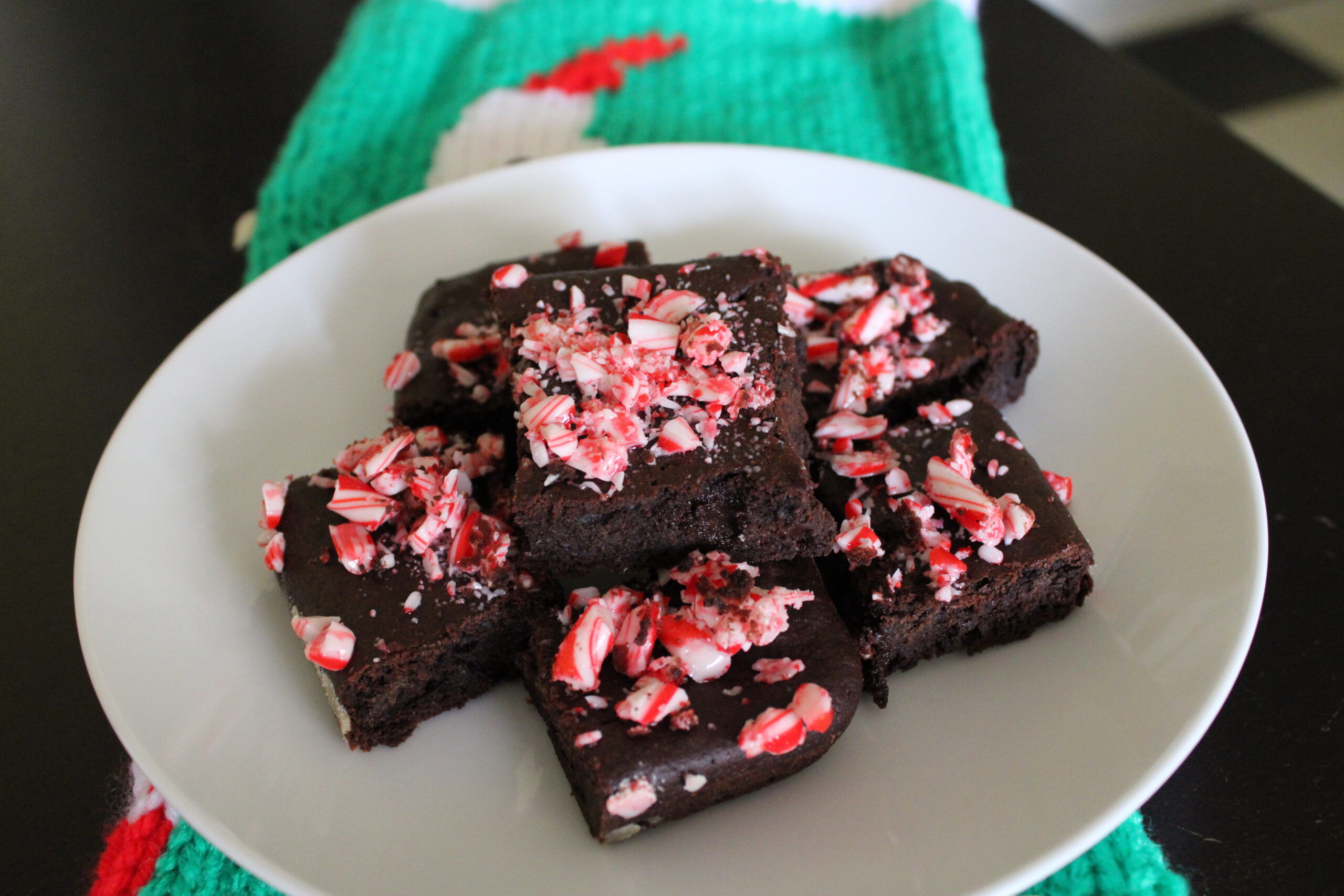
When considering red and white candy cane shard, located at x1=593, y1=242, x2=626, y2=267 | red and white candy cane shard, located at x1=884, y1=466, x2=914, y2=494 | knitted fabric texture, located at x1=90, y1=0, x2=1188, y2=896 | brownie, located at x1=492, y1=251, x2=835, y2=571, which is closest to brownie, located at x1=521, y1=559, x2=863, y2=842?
brownie, located at x1=492, y1=251, x2=835, y2=571

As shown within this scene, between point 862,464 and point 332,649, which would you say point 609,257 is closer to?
point 862,464

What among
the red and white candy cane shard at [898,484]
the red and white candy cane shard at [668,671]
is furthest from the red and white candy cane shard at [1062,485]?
the red and white candy cane shard at [668,671]

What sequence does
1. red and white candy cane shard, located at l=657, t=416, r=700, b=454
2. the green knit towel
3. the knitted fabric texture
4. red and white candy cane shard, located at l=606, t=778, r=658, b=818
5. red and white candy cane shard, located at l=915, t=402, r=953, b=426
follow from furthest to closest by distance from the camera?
the knitted fabric texture < red and white candy cane shard, located at l=915, t=402, r=953, b=426 < red and white candy cane shard, located at l=657, t=416, r=700, b=454 < the green knit towel < red and white candy cane shard, located at l=606, t=778, r=658, b=818

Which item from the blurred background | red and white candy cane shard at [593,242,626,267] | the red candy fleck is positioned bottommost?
the blurred background

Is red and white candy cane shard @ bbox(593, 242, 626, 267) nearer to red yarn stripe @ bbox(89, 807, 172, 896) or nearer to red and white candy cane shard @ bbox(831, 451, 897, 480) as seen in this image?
red and white candy cane shard @ bbox(831, 451, 897, 480)

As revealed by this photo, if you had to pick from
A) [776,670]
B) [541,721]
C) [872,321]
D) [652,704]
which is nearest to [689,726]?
[652,704]

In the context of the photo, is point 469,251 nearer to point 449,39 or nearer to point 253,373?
point 253,373
